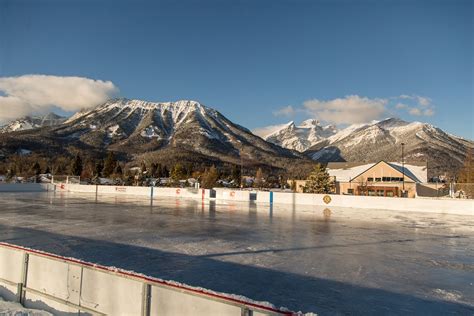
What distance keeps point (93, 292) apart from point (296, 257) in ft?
24.0

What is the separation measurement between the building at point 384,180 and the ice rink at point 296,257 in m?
48.6

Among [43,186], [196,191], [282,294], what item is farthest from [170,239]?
[43,186]

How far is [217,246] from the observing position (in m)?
A: 13.7

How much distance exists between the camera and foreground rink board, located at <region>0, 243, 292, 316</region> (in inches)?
188

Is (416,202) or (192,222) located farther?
(416,202)

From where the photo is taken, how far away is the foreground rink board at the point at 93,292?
15.7ft

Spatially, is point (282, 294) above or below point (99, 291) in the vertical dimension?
below

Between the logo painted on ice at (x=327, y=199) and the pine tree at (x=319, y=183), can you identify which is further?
the pine tree at (x=319, y=183)

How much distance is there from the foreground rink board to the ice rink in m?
2.98

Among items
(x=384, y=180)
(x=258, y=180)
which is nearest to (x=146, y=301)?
(x=384, y=180)

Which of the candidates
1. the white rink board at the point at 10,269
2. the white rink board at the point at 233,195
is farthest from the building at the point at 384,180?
the white rink board at the point at 10,269

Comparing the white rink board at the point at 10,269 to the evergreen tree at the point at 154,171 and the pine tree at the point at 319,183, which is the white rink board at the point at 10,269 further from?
the evergreen tree at the point at 154,171

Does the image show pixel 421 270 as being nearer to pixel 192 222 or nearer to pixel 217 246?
pixel 217 246

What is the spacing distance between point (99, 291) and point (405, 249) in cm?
1138
